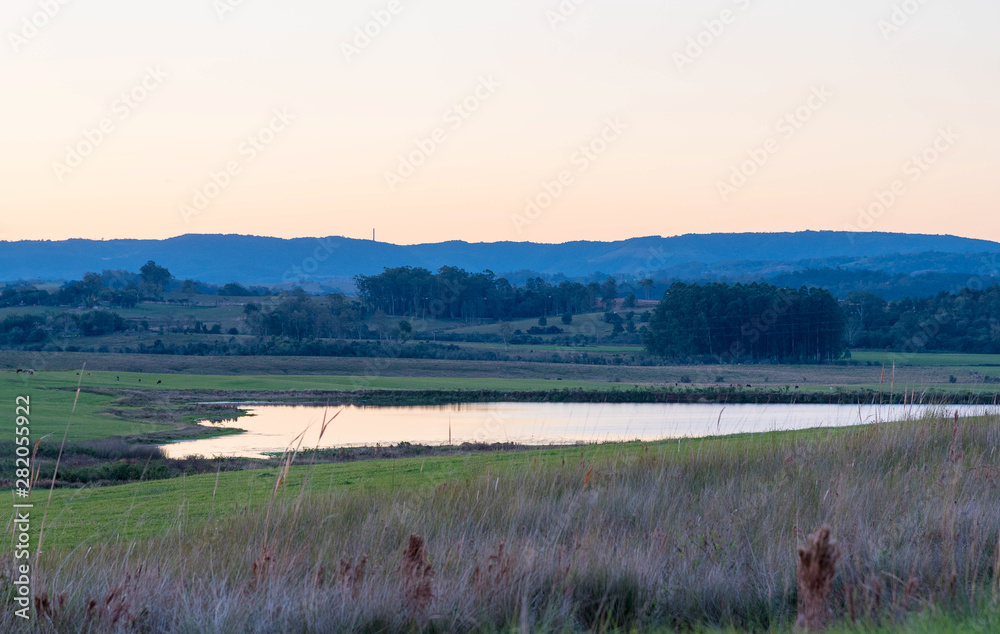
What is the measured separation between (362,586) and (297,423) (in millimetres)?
33819

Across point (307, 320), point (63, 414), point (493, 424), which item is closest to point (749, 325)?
point (307, 320)

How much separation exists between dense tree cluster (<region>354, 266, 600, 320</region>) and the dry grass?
115 m

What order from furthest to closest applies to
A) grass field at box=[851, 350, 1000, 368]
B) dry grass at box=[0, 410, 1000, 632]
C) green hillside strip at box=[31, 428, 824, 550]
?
grass field at box=[851, 350, 1000, 368] < green hillside strip at box=[31, 428, 824, 550] < dry grass at box=[0, 410, 1000, 632]

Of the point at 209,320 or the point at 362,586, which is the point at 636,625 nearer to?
the point at 362,586

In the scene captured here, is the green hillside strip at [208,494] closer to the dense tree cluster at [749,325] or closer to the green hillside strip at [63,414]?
the green hillside strip at [63,414]

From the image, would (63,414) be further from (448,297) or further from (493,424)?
(448,297)

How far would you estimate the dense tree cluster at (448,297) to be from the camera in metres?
125

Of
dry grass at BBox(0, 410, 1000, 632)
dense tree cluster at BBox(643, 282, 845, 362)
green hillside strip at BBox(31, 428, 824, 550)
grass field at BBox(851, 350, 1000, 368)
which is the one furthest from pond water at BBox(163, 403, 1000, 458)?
dense tree cluster at BBox(643, 282, 845, 362)

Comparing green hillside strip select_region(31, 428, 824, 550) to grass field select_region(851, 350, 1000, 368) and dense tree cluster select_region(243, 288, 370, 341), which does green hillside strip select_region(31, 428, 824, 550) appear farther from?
dense tree cluster select_region(243, 288, 370, 341)

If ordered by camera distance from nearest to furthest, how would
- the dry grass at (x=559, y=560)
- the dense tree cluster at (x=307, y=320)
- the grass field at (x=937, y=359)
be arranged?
the dry grass at (x=559, y=560) < the grass field at (x=937, y=359) < the dense tree cluster at (x=307, y=320)

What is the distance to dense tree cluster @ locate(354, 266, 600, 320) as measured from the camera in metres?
125

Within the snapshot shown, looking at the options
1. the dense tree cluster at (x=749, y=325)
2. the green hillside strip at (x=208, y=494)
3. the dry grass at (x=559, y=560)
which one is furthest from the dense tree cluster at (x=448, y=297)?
the dry grass at (x=559, y=560)

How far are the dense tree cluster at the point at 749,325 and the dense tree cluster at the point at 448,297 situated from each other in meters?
40.2

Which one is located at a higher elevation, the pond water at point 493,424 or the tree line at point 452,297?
the tree line at point 452,297
